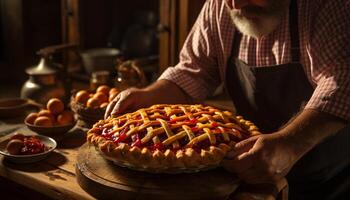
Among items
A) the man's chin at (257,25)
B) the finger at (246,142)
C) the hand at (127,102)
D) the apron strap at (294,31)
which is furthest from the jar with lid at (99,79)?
the finger at (246,142)

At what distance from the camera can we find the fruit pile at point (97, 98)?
168 centimetres

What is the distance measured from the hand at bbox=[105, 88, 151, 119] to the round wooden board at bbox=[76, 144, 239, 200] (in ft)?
0.99

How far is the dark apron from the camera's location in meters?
1.62

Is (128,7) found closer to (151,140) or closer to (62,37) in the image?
(62,37)

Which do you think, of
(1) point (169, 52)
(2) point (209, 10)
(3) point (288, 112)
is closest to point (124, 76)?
(1) point (169, 52)

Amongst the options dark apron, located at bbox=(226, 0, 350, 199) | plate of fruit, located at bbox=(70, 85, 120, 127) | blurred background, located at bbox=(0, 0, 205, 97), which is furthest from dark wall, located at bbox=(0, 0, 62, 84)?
dark apron, located at bbox=(226, 0, 350, 199)

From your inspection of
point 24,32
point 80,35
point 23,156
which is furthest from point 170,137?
point 24,32

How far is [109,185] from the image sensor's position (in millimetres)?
Result: 1158

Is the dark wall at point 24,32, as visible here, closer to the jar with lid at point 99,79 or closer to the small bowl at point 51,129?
the jar with lid at point 99,79

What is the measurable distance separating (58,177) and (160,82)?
54 centimetres

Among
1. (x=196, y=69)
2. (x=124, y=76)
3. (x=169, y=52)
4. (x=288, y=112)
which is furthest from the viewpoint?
(x=169, y=52)

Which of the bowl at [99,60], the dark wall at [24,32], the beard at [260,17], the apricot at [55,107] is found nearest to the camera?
the beard at [260,17]

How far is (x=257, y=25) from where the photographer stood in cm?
155

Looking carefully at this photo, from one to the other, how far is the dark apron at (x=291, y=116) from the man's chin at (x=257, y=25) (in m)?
0.08
